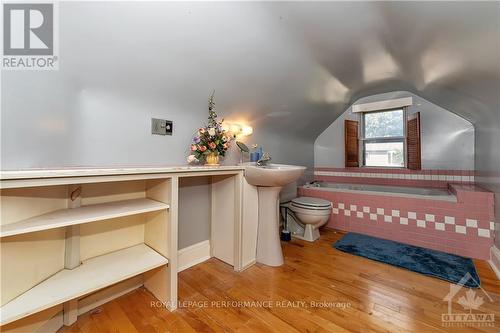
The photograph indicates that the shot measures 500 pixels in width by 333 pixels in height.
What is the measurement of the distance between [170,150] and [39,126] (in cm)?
72

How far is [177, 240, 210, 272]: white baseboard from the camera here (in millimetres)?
1643

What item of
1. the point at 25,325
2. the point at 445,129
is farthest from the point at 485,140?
the point at 25,325

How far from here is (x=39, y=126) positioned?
3.33 feet

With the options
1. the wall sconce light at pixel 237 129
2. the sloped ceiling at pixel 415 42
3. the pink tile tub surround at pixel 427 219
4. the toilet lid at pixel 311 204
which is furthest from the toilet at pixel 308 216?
the sloped ceiling at pixel 415 42

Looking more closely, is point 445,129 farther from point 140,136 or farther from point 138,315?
point 138,315

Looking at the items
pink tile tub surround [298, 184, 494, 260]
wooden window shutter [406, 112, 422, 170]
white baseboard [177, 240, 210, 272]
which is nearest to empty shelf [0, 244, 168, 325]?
white baseboard [177, 240, 210, 272]

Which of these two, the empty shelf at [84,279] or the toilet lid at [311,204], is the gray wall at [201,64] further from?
the toilet lid at [311,204]

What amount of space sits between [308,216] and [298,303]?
991 mm

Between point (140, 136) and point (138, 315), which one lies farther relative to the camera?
point (140, 136)

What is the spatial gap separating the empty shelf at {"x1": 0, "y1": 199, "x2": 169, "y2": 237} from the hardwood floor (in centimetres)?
63

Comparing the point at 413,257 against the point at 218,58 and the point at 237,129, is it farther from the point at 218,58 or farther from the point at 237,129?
the point at 218,58

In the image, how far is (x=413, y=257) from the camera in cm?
181

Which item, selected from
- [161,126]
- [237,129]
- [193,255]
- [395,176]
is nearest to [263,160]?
[237,129]

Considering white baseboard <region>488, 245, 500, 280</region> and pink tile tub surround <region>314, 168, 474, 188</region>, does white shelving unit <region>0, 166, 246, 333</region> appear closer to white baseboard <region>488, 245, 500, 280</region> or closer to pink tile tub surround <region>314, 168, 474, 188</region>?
white baseboard <region>488, 245, 500, 280</region>
